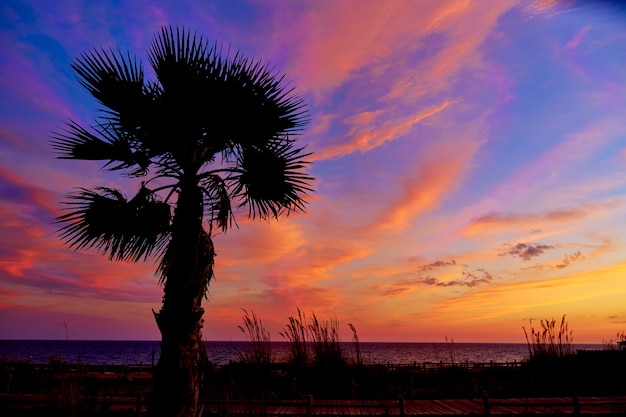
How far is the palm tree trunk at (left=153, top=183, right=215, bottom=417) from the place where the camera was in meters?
5.72

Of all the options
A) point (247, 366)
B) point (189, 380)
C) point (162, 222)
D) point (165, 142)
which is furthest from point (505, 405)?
point (165, 142)

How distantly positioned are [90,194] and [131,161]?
35.6 inches

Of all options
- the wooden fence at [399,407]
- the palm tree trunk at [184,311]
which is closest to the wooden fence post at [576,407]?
the wooden fence at [399,407]

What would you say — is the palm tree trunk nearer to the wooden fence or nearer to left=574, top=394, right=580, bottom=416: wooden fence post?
the wooden fence

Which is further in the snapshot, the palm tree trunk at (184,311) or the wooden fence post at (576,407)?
the wooden fence post at (576,407)

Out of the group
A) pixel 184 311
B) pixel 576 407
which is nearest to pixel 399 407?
pixel 576 407

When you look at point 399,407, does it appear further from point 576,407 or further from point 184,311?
point 184,311

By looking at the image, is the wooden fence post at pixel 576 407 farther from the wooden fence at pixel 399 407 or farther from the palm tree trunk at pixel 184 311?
the palm tree trunk at pixel 184 311

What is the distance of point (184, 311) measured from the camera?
19.9 ft

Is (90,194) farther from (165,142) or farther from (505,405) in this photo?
(505,405)

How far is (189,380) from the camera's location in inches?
229

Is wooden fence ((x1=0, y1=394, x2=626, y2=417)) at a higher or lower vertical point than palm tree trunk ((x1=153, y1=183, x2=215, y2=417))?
lower

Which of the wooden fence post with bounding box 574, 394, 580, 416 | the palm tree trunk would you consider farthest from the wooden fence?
the palm tree trunk

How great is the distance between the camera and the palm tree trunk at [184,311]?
18.8 ft
